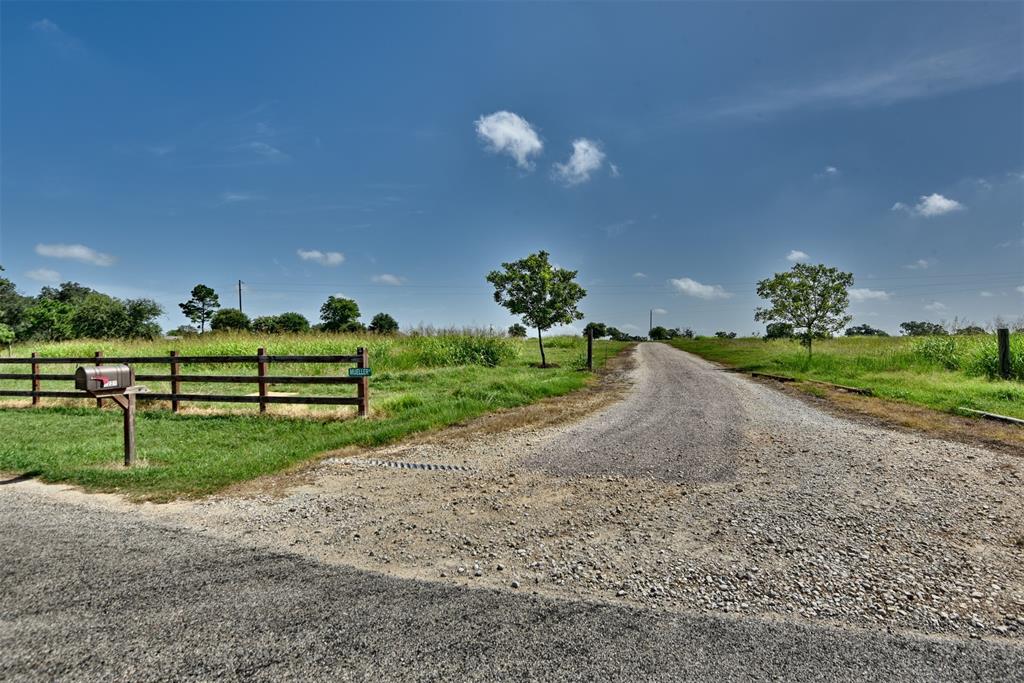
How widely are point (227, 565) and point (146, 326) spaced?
58328 millimetres

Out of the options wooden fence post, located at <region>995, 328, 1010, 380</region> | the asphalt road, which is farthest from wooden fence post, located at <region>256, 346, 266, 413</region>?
wooden fence post, located at <region>995, 328, 1010, 380</region>

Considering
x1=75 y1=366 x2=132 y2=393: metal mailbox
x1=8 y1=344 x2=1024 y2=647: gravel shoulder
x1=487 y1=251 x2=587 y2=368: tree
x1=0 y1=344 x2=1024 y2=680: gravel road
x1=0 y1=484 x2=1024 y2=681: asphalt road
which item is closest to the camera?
x1=0 y1=484 x2=1024 y2=681: asphalt road

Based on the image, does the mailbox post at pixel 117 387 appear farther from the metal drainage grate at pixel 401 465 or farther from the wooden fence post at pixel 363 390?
the wooden fence post at pixel 363 390

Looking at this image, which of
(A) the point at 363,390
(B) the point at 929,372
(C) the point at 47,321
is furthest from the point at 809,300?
(C) the point at 47,321

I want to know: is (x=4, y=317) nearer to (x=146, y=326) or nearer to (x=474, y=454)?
(x=146, y=326)

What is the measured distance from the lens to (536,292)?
70.6ft

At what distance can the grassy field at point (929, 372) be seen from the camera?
10008 millimetres

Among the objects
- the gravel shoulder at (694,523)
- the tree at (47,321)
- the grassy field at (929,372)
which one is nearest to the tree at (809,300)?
the grassy field at (929,372)

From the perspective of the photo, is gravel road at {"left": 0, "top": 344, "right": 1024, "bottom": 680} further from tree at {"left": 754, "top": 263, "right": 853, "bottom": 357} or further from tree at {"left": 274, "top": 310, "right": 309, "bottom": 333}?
tree at {"left": 274, "top": 310, "right": 309, "bottom": 333}

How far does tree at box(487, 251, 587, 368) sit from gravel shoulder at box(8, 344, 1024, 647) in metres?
14.7

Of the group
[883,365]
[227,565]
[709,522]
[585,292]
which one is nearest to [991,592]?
[709,522]

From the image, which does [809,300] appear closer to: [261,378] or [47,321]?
[261,378]

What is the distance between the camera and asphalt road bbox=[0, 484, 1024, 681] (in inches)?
90.8

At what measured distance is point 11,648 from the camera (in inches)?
99.3
